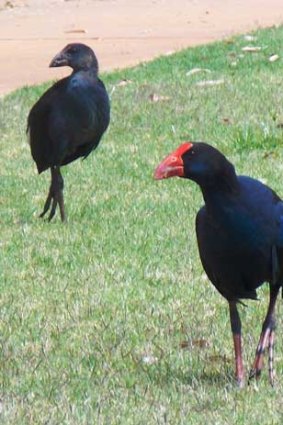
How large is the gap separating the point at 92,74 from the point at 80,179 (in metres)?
1.24

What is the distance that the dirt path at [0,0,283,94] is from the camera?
1484 cm

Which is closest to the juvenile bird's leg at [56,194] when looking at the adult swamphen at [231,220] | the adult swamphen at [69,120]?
the adult swamphen at [69,120]

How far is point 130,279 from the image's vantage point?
7363 mm

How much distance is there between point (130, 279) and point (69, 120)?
1645mm

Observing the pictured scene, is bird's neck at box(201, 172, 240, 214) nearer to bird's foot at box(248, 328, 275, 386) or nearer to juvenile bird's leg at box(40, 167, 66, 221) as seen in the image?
bird's foot at box(248, 328, 275, 386)

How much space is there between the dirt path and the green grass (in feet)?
6.92

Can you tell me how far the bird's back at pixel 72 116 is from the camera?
341 inches

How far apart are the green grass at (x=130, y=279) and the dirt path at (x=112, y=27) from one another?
211cm

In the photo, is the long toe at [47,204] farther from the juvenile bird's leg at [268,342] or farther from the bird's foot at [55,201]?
the juvenile bird's leg at [268,342]

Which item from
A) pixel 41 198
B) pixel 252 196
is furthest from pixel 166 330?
pixel 41 198

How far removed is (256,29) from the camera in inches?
625

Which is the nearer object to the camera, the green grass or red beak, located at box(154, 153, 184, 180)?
red beak, located at box(154, 153, 184, 180)

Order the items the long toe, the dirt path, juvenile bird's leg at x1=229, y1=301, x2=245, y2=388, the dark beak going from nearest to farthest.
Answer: juvenile bird's leg at x1=229, y1=301, x2=245, y2=388
the long toe
the dark beak
the dirt path

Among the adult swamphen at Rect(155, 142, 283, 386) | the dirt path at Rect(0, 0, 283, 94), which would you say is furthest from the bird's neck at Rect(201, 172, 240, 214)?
the dirt path at Rect(0, 0, 283, 94)
